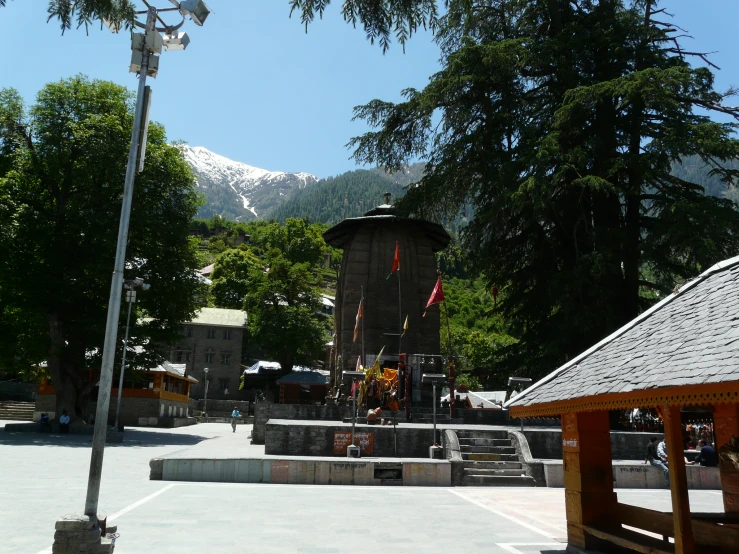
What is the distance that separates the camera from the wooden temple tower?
95.6 ft

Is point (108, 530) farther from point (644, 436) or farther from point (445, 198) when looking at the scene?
point (445, 198)

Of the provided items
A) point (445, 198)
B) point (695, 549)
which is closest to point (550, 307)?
point (445, 198)

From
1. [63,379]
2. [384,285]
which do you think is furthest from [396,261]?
[63,379]

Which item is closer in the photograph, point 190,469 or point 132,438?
point 190,469

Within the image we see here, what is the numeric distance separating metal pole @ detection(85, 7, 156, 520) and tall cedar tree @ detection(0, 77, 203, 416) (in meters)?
22.2

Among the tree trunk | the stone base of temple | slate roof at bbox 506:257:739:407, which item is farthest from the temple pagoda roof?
the stone base of temple

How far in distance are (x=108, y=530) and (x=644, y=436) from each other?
17.8 m

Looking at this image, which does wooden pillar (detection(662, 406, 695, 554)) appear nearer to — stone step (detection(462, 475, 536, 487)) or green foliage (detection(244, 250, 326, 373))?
stone step (detection(462, 475, 536, 487))

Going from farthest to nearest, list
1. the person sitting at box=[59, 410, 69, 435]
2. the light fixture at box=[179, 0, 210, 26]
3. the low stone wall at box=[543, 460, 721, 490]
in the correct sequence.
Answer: the person sitting at box=[59, 410, 69, 435], the low stone wall at box=[543, 460, 721, 490], the light fixture at box=[179, 0, 210, 26]

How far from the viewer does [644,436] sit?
20156mm

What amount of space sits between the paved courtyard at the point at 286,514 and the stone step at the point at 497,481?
2.29 feet

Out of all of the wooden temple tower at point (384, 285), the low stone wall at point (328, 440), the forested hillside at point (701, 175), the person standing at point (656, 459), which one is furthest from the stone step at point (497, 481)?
the forested hillside at point (701, 175)

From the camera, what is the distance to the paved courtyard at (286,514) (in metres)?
8.40

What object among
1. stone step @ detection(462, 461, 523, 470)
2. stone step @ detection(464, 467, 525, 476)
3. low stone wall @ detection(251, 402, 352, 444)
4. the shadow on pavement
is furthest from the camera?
the shadow on pavement
